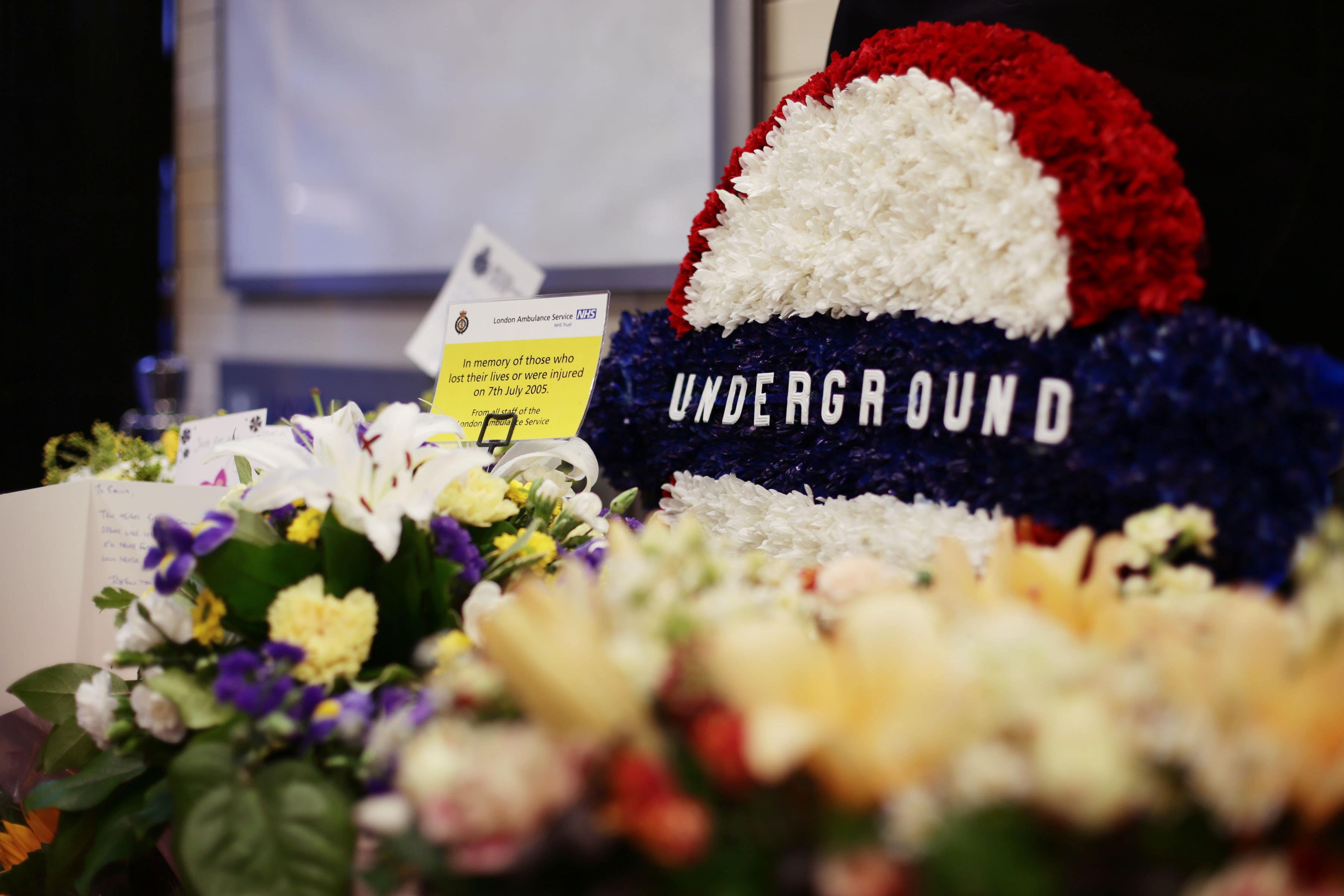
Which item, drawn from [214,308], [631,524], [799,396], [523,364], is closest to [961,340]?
[799,396]

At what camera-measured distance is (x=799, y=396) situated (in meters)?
0.85

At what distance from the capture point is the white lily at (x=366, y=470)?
2.13ft

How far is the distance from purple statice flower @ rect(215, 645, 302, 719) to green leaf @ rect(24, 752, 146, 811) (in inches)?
5.9

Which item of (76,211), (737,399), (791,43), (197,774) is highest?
(791,43)

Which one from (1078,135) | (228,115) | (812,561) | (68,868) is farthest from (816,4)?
(228,115)

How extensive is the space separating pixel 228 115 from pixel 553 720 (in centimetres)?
236

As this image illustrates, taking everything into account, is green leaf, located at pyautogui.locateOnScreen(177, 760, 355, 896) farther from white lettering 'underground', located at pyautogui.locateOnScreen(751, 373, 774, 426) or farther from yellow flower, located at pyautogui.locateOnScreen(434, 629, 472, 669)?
white lettering 'underground', located at pyautogui.locateOnScreen(751, 373, 774, 426)

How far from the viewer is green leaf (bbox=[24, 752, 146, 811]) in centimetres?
65

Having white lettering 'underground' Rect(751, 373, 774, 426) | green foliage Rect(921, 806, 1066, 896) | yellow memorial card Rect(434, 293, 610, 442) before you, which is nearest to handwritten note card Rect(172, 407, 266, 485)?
yellow memorial card Rect(434, 293, 610, 442)

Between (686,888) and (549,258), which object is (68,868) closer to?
(686,888)

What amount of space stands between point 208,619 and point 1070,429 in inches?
26.7

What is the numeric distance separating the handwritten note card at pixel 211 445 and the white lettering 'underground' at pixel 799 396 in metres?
0.61

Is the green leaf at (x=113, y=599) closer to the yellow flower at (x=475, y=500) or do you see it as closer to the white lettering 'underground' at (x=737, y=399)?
the yellow flower at (x=475, y=500)

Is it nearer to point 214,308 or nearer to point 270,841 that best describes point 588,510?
point 270,841
